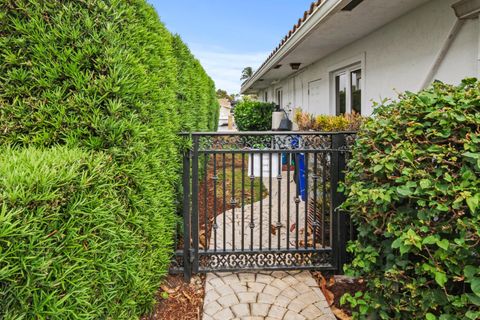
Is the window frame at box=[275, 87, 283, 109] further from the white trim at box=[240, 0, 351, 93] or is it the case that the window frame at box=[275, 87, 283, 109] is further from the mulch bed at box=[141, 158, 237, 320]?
the mulch bed at box=[141, 158, 237, 320]

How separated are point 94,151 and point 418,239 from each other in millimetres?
1730

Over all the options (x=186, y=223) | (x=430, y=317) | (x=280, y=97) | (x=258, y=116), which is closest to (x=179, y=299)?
(x=186, y=223)

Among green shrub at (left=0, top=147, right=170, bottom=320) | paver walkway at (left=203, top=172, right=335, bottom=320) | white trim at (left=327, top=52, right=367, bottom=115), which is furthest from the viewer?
white trim at (left=327, top=52, right=367, bottom=115)

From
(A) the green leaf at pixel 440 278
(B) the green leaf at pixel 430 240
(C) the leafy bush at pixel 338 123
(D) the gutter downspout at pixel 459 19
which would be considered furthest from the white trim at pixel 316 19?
(A) the green leaf at pixel 440 278

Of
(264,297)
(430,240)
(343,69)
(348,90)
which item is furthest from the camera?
(343,69)

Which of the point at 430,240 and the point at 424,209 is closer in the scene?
the point at 430,240

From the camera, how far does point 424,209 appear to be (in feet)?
5.42

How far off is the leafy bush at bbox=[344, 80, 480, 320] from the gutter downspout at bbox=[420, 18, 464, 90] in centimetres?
137

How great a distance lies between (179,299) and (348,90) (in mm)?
4771

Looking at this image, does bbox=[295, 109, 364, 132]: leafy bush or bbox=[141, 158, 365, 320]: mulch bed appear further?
bbox=[295, 109, 364, 132]: leafy bush

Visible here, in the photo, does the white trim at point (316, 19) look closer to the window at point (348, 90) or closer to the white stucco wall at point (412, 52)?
the white stucco wall at point (412, 52)

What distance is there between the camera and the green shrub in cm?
105

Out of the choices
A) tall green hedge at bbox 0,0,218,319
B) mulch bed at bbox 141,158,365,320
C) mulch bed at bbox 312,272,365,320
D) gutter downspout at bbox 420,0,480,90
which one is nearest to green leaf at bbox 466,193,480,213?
mulch bed at bbox 141,158,365,320

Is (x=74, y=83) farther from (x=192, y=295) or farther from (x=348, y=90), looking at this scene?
(x=348, y=90)
